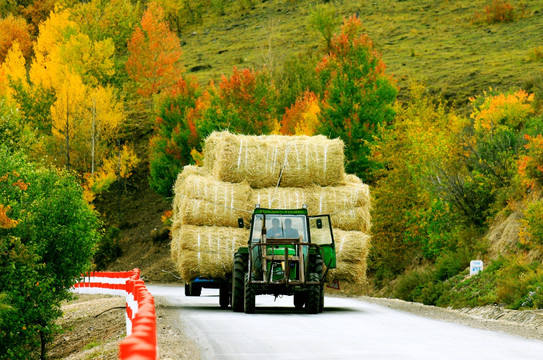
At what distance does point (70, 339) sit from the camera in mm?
25516

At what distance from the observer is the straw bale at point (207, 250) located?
67.0 ft

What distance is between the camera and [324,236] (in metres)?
20.4

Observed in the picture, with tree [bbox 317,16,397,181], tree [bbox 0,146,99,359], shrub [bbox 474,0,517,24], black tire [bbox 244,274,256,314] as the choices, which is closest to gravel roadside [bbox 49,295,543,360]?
tree [bbox 0,146,99,359]

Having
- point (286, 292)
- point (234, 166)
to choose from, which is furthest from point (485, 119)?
point (286, 292)

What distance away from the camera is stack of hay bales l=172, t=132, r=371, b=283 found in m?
20.6

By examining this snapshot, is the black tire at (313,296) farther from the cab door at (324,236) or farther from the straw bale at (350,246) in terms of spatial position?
the straw bale at (350,246)

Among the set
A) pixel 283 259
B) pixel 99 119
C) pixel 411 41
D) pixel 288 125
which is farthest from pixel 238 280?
pixel 411 41

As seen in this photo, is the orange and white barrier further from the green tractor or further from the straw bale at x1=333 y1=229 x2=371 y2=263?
the straw bale at x1=333 y1=229 x2=371 y2=263

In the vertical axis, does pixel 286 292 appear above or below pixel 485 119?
below

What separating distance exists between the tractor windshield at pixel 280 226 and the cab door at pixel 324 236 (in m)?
0.39

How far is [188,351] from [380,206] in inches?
913

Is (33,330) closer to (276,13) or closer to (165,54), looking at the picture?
(165,54)

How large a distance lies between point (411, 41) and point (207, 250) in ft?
237

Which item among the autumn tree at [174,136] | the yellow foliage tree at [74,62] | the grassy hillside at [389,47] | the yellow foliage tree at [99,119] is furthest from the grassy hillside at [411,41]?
the yellow foliage tree at [74,62]
